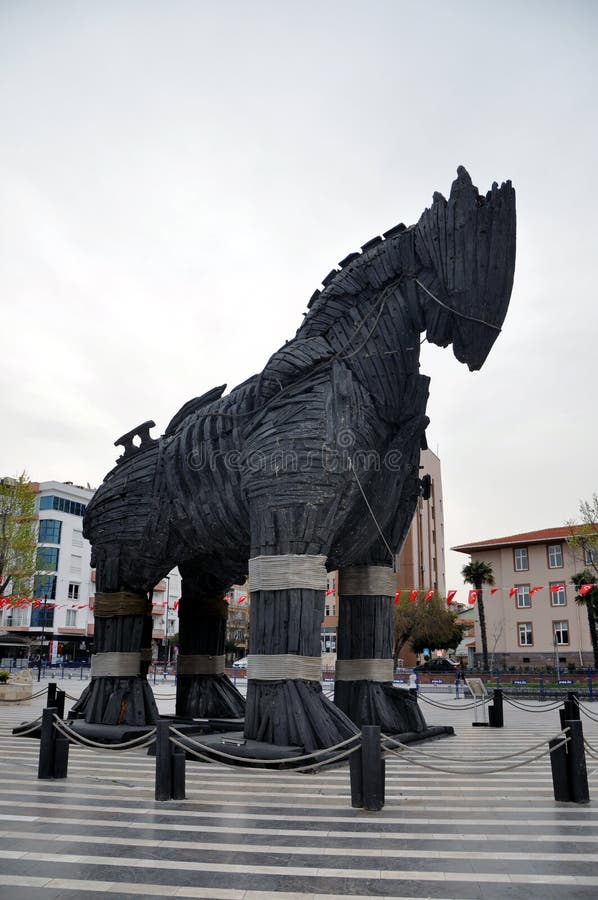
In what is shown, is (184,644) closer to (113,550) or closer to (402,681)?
(113,550)

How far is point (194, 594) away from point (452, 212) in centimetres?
604

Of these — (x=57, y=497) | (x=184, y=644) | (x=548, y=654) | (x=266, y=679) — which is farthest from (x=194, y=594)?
(x=57, y=497)

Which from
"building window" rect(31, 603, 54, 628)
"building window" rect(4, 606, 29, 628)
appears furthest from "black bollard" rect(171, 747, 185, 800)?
"building window" rect(4, 606, 29, 628)

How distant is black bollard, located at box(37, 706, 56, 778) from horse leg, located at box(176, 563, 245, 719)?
3.74 meters

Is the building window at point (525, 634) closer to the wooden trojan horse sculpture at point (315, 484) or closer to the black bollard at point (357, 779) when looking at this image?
the wooden trojan horse sculpture at point (315, 484)

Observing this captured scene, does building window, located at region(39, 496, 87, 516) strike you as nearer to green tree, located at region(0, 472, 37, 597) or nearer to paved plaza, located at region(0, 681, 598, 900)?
green tree, located at region(0, 472, 37, 597)

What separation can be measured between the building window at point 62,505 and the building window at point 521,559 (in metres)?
26.7

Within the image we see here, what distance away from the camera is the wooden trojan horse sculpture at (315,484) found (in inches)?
288

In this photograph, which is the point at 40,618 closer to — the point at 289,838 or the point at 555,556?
the point at 555,556

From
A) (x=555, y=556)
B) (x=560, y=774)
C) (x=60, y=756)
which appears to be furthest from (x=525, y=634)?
(x=60, y=756)

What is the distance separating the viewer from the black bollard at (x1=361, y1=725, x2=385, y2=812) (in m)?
5.30

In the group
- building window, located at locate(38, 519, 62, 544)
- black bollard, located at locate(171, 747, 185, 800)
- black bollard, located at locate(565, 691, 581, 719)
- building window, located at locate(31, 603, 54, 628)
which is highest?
building window, located at locate(38, 519, 62, 544)

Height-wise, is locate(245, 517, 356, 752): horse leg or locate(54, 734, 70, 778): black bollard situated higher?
locate(245, 517, 356, 752): horse leg

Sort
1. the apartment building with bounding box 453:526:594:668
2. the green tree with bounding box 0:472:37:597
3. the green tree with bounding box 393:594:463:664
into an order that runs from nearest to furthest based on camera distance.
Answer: the green tree with bounding box 0:472:37:597 → the apartment building with bounding box 453:526:594:668 → the green tree with bounding box 393:594:463:664
